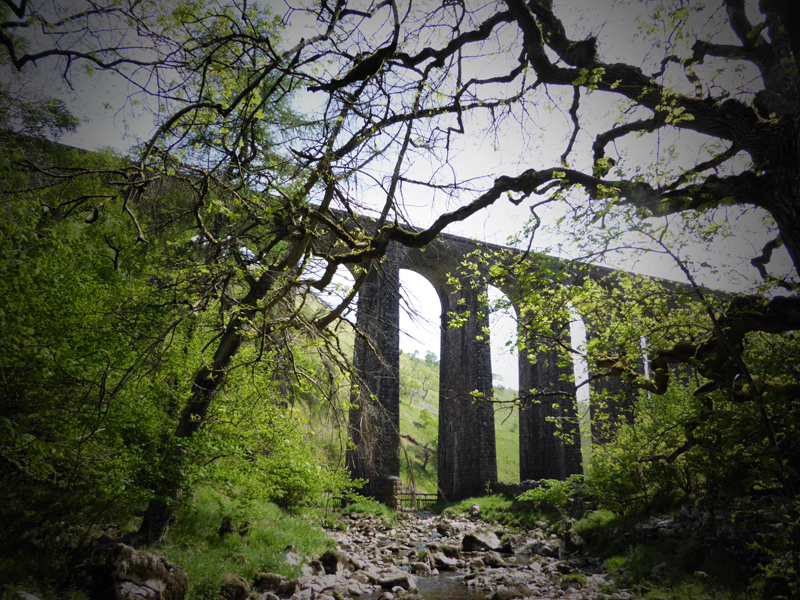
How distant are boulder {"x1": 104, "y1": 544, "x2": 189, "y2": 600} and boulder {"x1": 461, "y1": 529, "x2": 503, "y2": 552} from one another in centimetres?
592

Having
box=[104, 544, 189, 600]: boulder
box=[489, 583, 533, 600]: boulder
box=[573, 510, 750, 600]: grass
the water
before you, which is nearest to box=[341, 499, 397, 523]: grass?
the water

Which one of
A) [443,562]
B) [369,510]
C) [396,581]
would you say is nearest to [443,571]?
[443,562]

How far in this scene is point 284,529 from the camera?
23.2 ft

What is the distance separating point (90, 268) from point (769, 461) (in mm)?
7298

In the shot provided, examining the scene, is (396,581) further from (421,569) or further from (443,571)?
(443,571)

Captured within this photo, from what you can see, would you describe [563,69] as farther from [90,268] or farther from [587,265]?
[90,268]

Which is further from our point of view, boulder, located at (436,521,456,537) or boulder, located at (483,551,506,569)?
boulder, located at (436,521,456,537)

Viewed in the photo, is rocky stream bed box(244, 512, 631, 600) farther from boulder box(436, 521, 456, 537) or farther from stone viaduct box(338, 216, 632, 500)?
stone viaduct box(338, 216, 632, 500)

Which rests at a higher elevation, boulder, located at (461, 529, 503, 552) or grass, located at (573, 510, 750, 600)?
grass, located at (573, 510, 750, 600)

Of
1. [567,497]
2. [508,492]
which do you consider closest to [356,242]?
[567,497]

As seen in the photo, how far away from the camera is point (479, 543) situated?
8328 mm

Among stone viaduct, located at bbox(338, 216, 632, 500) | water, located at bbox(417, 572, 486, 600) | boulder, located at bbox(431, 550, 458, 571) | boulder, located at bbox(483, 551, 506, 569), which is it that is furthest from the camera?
stone viaduct, located at bbox(338, 216, 632, 500)

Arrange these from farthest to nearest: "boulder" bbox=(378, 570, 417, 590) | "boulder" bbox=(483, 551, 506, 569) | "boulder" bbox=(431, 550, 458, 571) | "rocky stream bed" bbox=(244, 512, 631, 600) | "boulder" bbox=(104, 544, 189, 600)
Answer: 1. "boulder" bbox=(483, 551, 506, 569)
2. "boulder" bbox=(431, 550, 458, 571)
3. "boulder" bbox=(378, 570, 417, 590)
4. "rocky stream bed" bbox=(244, 512, 631, 600)
5. "boulder" bbox=(104, 544, 189, 600)

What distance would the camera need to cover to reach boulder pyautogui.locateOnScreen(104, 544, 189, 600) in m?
3.71
